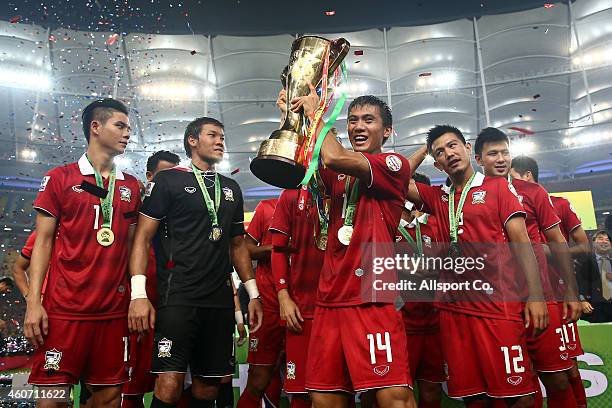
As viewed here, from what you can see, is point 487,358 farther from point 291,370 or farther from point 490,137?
point 490,137

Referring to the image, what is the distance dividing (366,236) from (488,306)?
1206 mm

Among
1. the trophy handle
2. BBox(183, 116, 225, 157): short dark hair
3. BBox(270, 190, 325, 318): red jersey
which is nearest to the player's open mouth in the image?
the trophy handle

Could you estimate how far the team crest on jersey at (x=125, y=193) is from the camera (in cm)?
353

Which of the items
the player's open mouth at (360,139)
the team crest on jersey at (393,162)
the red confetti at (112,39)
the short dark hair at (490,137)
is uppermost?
the red confetti at (112,39)

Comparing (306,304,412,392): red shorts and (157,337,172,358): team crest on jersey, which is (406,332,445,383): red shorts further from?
(157,337,172,358): team crest on jersey

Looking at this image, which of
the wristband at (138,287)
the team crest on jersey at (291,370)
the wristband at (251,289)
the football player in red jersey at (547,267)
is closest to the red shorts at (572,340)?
the football player in red jersey at (547,267)

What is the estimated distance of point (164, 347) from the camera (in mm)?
3053

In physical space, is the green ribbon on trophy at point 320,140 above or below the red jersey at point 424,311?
above

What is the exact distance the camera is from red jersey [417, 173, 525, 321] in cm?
324

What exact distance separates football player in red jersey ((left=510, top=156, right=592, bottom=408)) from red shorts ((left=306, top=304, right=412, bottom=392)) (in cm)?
201

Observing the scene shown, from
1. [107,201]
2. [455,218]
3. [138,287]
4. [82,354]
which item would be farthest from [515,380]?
[107,201]

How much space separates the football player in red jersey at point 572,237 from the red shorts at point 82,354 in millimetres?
3302

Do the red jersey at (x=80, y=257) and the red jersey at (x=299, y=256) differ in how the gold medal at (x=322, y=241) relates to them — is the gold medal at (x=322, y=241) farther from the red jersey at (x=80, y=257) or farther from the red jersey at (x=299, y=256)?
the red jersey at (x=80, y=257)

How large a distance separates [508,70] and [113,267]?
23.9 m
